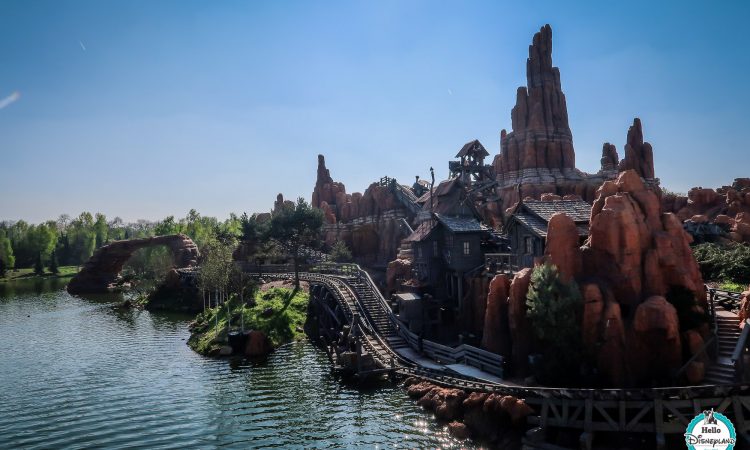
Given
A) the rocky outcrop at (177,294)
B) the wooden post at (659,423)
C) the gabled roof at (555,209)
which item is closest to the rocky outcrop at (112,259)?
the rocky outcrop at (177,294)

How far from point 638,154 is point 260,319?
226 feet

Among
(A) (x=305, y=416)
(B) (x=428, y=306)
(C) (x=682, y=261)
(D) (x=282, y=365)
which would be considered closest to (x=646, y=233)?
(C) (x=682, y=261)

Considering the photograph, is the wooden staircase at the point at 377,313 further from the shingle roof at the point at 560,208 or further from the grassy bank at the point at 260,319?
the shingle roof at the point at 560,208

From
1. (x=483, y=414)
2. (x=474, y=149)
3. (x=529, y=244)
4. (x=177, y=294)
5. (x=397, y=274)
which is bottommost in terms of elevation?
(x=483, y=414)

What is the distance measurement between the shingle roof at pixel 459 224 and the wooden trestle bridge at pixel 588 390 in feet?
26.6

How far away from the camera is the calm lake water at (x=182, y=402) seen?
2368 centimetres

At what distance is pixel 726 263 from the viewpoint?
A: 36500 mm

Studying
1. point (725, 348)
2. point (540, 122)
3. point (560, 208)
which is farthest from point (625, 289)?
point (540, 122)

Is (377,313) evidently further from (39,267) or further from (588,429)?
(39,267)

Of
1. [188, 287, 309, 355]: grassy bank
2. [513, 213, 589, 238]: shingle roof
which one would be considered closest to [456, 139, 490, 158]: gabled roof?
[188, 287, 309, 355]: grassy bank

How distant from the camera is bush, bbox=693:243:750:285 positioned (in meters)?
35.1

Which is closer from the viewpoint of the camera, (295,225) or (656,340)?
(656,340)

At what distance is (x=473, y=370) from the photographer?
27219 mm

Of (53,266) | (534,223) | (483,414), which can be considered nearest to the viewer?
(483,414)
